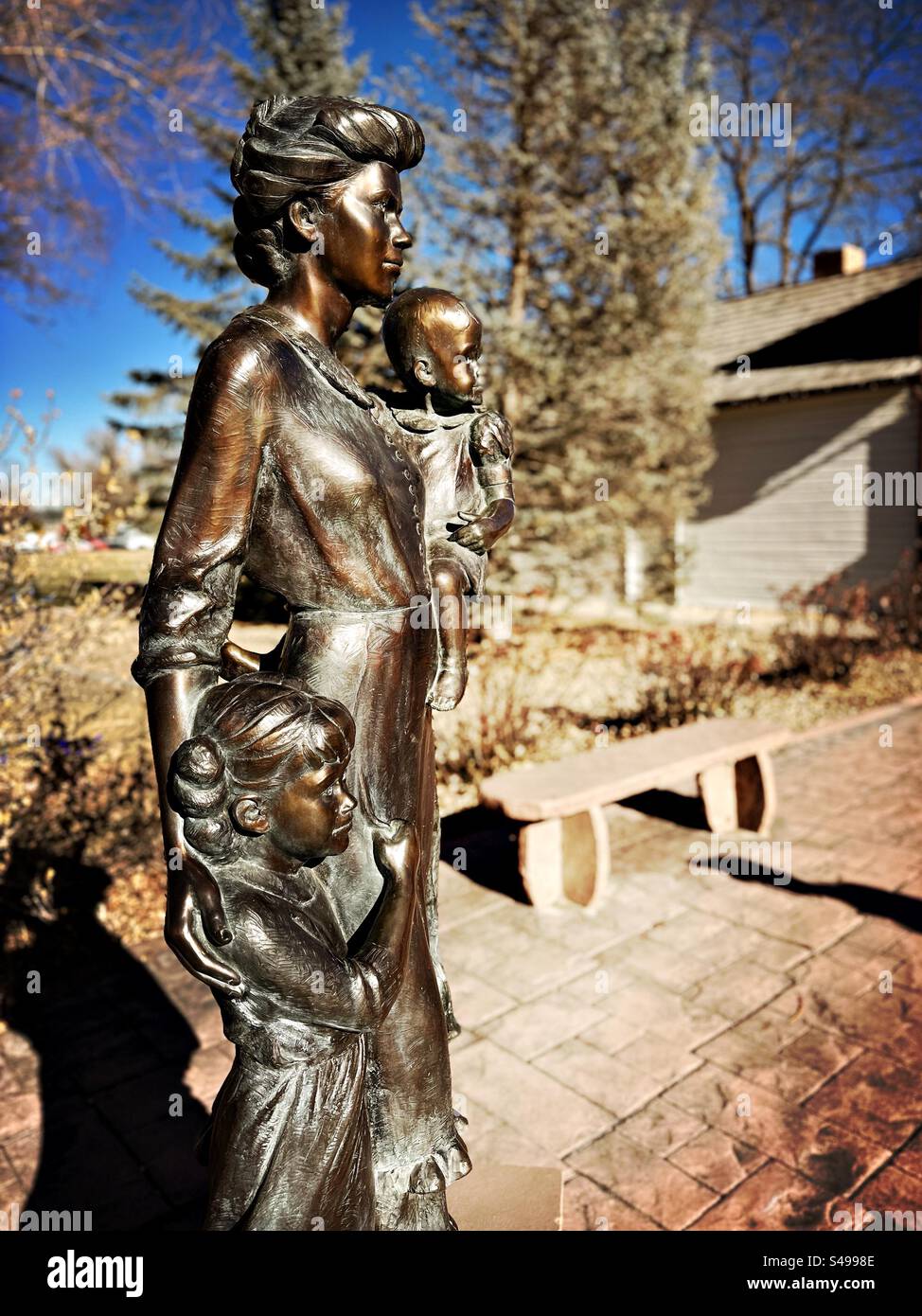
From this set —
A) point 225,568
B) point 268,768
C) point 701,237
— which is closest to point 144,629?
point 225,568

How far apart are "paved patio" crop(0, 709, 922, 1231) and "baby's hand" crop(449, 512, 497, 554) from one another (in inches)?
77.8

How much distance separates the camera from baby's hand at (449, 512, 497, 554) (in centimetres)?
184

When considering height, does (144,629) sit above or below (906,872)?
above

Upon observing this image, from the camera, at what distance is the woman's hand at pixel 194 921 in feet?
4.40

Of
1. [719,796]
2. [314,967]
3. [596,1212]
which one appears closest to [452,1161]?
[314,967]

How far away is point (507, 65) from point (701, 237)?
337 centimetres

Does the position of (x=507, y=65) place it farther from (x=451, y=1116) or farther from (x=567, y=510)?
(x=451, y=1116)

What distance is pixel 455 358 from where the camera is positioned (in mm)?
1734

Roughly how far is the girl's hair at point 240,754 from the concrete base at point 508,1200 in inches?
63.4

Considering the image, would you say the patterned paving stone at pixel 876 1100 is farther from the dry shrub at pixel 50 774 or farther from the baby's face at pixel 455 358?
the dry shrub at pixel 50 774

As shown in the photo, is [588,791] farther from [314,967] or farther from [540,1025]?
[314,967]

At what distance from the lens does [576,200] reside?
11.6 meters

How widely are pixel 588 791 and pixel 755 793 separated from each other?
1753 millimetres
